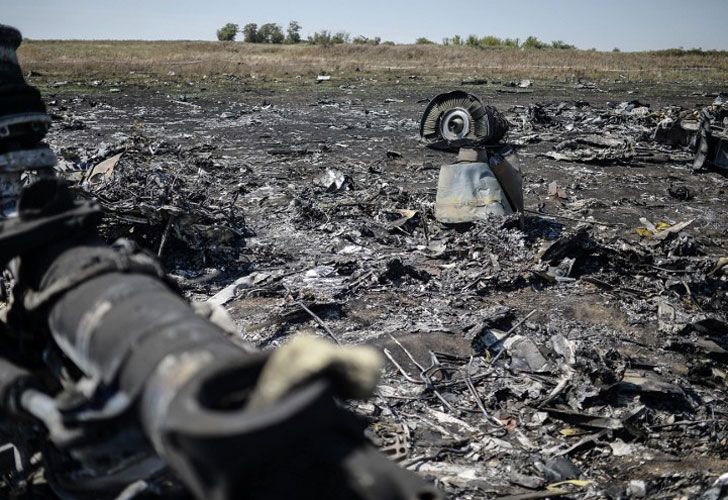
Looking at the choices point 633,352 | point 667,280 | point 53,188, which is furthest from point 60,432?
point 667,280

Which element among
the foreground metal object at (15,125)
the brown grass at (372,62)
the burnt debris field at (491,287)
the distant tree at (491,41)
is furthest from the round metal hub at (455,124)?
the distant tree at (491,41)

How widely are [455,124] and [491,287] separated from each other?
19.2ft

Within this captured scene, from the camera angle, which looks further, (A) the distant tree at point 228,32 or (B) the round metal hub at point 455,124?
(A) the distant tree at point 228,32

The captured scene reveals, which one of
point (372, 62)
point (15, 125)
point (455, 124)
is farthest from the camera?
point (372, 62)

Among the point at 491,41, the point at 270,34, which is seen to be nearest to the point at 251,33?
the point at 270,34

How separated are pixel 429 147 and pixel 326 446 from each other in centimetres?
1351

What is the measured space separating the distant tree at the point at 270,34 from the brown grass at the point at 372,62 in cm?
1570

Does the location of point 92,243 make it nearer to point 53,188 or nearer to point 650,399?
point 53,188

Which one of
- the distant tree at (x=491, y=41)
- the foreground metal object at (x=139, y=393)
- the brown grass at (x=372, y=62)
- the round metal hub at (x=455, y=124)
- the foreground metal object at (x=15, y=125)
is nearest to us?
the foreground metal object at (x=139, y=393)

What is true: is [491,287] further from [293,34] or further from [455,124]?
[293,34]

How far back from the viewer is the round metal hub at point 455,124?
36.8 feet

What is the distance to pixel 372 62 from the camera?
130ft

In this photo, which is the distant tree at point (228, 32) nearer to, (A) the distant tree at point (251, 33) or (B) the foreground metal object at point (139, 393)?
(A) the distant tree at point (251, 33)

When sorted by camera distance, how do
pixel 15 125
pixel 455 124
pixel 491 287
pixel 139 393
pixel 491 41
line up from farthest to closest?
pixel 491 41 < pixel 455 124 < pixel 491 287 < pixel 15 125 < pixel 139 393
